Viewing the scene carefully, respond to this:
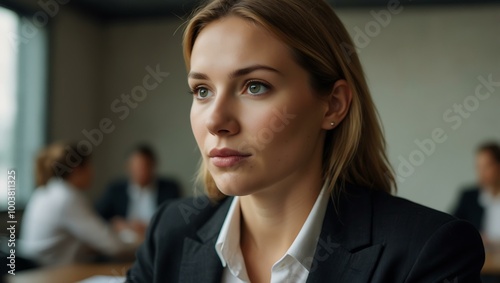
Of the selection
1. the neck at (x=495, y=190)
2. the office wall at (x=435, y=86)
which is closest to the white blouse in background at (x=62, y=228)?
the neck at (x=495, y=190)

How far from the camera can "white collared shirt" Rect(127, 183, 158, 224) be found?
6.17m

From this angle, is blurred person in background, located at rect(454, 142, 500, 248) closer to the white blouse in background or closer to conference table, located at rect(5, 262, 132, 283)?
the white blouse in background

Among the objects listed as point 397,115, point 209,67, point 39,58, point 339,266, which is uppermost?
point 39,58

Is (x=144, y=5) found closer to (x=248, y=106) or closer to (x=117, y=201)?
(x=117, y=201)

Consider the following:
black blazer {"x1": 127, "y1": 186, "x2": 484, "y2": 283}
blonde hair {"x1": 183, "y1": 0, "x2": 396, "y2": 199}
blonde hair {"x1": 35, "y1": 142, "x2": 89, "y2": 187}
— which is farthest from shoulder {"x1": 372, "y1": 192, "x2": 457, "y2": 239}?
blonde hair {"x1": 35, "y1": 142, "x2": 89, "y2": 187}

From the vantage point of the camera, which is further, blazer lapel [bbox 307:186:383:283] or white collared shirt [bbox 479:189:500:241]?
white collared shirt [bbox 479:189:500:241]

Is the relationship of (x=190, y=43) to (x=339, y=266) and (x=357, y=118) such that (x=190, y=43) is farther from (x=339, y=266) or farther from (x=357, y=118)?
(x=339, y=266)

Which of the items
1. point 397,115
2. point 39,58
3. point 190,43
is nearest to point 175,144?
point 39,58

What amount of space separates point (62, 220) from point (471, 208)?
11.4ft

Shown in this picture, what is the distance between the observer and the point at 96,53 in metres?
7.40

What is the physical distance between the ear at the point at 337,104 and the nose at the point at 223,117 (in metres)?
0.26

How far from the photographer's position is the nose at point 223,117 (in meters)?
1.22

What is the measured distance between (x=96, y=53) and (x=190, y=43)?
6.31 metres

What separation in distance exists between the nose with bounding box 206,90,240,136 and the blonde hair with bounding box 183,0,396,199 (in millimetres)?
182
